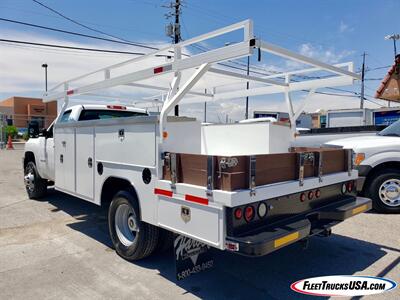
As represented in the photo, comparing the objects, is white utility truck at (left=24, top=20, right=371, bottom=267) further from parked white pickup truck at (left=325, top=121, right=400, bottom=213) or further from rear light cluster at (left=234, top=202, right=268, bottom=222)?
parked white pickup truck at (left=325, top=121, right=400, bottom=213)

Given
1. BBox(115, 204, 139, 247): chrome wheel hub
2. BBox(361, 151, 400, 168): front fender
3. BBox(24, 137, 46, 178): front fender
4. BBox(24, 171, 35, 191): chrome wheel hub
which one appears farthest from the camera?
BBox(24, 171, 35, 191): chrome wheel hub

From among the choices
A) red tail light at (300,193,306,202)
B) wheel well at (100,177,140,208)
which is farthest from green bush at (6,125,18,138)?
red tail light at (300,193,306,202)

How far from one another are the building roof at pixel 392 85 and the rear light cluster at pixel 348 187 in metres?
8.31

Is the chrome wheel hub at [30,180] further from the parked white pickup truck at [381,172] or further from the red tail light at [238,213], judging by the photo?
the parked white pickup truck at [381,172]

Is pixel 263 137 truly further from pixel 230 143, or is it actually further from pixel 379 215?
pixel 379 215

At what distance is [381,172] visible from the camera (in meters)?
6.52

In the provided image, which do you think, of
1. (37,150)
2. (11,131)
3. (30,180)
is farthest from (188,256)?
(11,131)

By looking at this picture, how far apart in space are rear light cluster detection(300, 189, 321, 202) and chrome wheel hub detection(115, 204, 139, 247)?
6.63 feet

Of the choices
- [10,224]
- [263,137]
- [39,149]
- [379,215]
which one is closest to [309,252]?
[263,137]

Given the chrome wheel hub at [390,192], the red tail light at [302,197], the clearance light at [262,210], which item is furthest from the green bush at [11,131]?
the clearance light at [262,210]

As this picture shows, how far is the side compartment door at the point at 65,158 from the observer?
5304 millimetres

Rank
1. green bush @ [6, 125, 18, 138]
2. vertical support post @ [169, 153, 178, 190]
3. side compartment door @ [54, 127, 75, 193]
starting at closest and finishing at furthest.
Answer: vertical support post @ [169, 153, 178, 190] → side compartment door @ [54, 127, 75, 193] → green bush @ [6, 125, 18, 138]

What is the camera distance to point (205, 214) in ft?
9.93

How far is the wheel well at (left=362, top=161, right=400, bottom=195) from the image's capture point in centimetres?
648
